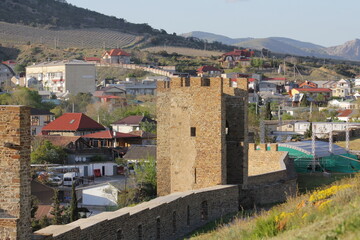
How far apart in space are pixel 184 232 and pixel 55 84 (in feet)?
313

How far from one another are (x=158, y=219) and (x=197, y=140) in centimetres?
602

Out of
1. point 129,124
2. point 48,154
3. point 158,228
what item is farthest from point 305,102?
point 158,228

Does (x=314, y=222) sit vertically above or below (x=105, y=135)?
above

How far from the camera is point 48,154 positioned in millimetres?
49844

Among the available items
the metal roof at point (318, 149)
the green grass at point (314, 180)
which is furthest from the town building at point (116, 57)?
the green grass at point (314, 180)

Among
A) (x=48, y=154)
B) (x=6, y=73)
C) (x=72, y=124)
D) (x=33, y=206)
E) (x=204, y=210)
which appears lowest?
(x=48, y=154)

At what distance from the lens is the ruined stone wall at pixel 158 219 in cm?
1451

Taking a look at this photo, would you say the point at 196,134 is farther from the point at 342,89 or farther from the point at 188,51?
the point at 188,51

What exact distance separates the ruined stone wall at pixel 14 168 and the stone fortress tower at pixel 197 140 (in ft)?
35.0

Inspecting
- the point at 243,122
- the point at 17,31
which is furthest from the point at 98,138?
the point at 17,31

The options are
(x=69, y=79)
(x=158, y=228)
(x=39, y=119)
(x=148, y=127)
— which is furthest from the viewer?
(x=69, y=79)

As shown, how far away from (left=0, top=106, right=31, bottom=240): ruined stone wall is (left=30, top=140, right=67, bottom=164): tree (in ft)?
116

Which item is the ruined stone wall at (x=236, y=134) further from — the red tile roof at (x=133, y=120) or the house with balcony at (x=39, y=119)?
the red tile roof at (x=133, y=120)

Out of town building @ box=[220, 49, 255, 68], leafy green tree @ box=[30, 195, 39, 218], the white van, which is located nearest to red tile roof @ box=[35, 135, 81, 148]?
the white van
